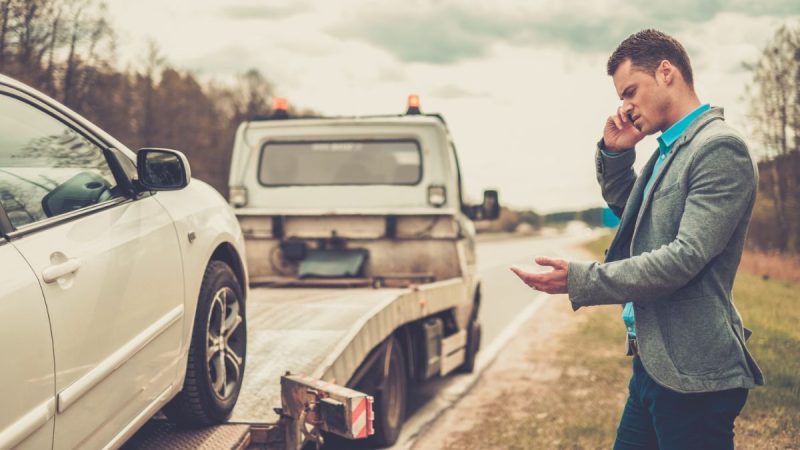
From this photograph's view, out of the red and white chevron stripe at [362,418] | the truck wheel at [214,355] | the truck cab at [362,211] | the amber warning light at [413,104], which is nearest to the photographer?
the truck wheel at [214,355]

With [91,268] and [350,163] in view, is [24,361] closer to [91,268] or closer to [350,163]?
[91,268]

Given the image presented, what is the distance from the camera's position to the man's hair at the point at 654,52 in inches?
109

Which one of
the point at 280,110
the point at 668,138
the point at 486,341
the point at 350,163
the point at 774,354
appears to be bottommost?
the point at 486,341

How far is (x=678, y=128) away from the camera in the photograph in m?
2.81

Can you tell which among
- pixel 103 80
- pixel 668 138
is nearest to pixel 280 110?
pixel 668 138

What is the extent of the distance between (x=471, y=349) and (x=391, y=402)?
2.57 meters

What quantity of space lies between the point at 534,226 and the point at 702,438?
13907 centimetres

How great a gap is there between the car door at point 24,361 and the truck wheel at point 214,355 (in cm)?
125

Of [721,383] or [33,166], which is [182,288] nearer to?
[33,166]

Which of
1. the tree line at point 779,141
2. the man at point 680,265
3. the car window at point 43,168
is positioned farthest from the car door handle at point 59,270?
the tree line at point 779,141

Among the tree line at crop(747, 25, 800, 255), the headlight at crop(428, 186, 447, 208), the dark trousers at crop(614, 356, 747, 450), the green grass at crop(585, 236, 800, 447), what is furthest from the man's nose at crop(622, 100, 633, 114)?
the tree line at crop(747, 25, 800, 255)

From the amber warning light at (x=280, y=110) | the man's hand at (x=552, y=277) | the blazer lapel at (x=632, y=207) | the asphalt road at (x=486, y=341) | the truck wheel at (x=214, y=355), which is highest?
the amber warning light at (x=280, y=110)

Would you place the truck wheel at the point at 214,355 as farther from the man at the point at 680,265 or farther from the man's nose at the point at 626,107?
the man's nose at the point at 626,107

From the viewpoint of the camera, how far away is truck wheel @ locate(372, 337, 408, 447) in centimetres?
605
